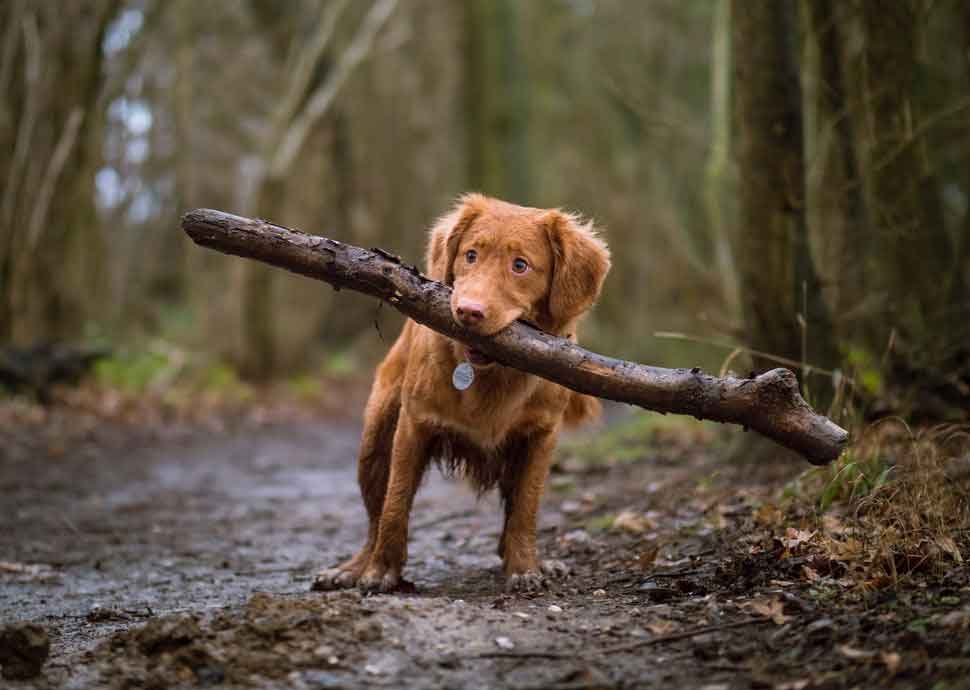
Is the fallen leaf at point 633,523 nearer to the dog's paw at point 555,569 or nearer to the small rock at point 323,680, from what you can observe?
the dog's paw at point 555,569

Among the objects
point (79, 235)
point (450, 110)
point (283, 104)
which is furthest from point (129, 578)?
point (450, 110)

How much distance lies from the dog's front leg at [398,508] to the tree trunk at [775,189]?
2508mm

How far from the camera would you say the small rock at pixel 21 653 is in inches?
136

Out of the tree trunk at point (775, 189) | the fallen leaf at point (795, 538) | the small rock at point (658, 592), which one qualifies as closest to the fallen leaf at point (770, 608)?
the small rock at point (658, 592)

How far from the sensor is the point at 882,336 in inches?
286

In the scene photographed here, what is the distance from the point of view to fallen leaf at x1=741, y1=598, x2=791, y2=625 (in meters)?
3.70

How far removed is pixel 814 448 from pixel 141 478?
6.72 metres

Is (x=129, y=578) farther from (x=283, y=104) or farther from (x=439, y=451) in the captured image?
(x=283, y=104)

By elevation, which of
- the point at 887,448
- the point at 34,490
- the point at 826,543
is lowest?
the point at 34,490

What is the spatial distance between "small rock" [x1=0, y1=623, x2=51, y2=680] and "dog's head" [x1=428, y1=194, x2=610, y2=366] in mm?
2070

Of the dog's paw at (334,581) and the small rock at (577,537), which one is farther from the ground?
the small rock at (577,537)

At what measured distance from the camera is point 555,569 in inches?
200

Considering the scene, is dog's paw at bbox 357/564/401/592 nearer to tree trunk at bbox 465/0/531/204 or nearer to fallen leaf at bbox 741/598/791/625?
fallen leaf at bbox 741/598/791/625

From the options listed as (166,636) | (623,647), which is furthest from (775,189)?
(166,636)
